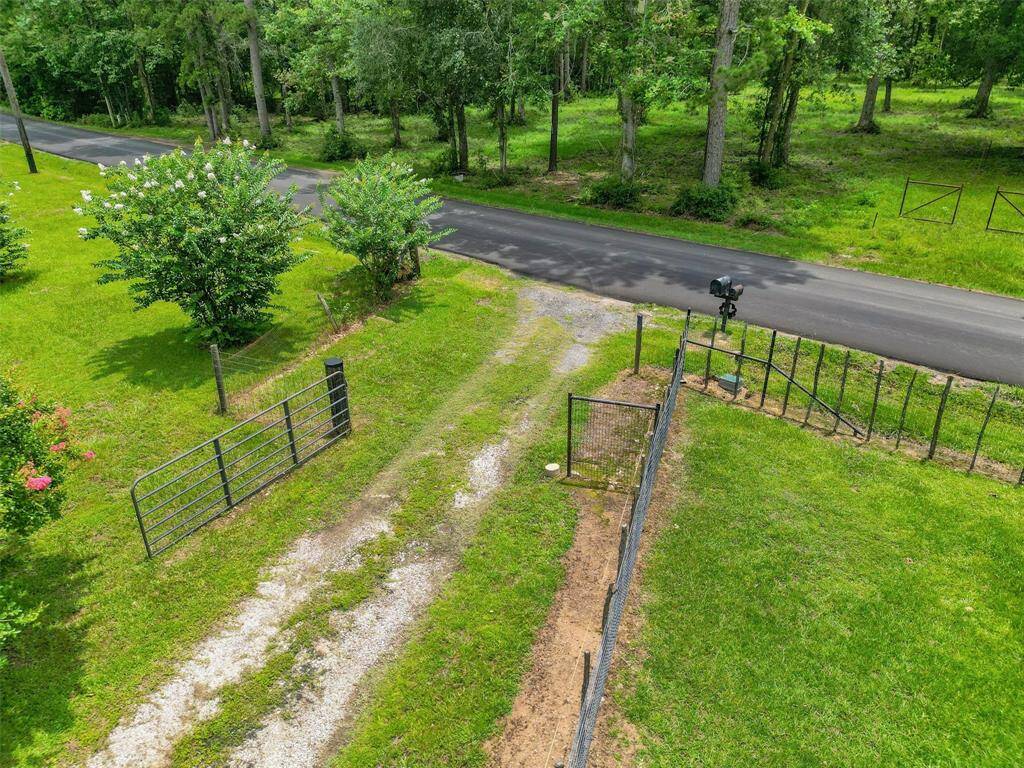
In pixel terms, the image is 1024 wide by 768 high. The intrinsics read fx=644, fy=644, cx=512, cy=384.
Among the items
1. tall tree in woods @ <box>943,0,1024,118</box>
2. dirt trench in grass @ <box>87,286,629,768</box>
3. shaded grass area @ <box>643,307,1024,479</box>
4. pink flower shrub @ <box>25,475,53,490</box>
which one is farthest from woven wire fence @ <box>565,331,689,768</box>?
tall tree in woods @ <box>943,0,1024,118</box>

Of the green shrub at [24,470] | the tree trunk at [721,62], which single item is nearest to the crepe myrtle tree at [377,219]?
the green shrub at [24,470]

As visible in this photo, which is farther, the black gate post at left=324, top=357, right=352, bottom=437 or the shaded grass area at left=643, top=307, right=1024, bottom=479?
the shaded grass area at left=643, top=307, right=1024, bottom=479

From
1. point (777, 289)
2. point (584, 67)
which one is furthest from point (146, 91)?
point (777, 289)

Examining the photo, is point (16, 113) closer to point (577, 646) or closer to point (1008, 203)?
point (577, 646)

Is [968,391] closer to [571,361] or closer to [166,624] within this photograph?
[571,361]

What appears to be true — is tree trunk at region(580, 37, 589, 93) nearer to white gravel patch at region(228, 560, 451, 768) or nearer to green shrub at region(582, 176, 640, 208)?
green shrub at region(582, 176, 640, 208)

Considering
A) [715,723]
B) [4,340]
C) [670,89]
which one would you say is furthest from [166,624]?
[670,89]
